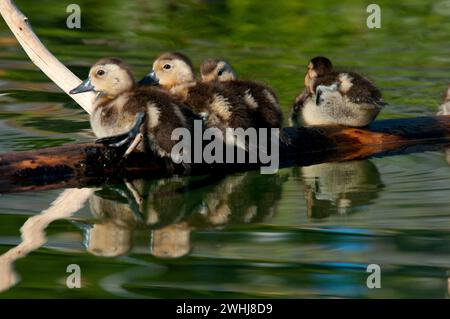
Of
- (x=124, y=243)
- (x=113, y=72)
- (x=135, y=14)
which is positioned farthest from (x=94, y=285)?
(x=135, y=14)

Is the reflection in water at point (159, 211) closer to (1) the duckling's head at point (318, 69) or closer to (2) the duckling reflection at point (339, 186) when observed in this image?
(2) the duckling reflection at point (339, 186)

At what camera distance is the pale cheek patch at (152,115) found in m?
6.93

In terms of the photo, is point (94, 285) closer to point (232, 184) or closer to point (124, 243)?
point (124, 243)

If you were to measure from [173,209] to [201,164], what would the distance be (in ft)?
1.79

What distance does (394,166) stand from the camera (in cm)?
800

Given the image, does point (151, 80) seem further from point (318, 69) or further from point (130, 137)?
point (130, 137)

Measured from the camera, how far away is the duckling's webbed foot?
6.89 meters

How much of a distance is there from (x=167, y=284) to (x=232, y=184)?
2.06 m

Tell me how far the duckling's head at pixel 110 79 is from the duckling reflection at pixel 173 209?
629 mm

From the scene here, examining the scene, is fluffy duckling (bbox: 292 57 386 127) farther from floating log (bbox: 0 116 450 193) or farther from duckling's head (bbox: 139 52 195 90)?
duckling's head (bbox: 139 52 195 90)

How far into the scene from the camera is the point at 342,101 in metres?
8.02

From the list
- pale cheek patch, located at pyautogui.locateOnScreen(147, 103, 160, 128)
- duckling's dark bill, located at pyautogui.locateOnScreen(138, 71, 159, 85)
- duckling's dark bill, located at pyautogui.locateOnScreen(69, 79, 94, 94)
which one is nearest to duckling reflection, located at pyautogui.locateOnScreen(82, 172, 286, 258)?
pale cheek patch, located at pyautogui.locateOnScreen(147, 103, 160, 128)

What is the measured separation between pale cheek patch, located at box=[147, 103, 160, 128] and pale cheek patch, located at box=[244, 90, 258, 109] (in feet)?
2.09

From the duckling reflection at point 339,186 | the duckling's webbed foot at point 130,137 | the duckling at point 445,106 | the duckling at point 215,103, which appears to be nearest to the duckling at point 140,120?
the duckling's webbed foot at point 130,137
